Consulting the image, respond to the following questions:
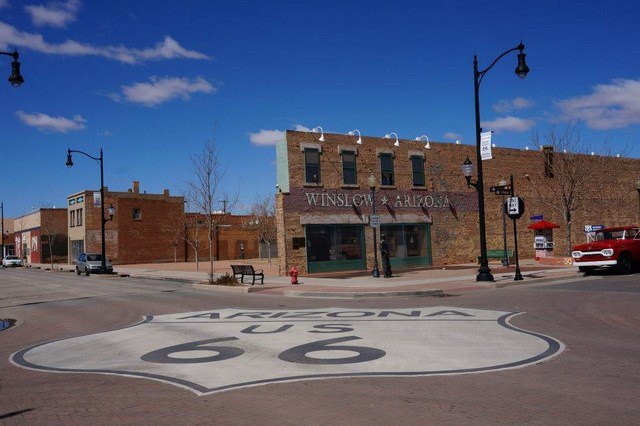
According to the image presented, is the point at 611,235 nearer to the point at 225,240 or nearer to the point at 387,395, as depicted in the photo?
the point at 387,395

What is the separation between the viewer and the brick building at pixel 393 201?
28.6 m

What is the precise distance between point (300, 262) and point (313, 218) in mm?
2379

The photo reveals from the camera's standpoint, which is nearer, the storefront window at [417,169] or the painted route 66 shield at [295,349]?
the painted route 66 shield at [295,349]

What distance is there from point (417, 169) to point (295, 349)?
82.2ft

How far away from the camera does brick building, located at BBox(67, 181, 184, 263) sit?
6072 cm

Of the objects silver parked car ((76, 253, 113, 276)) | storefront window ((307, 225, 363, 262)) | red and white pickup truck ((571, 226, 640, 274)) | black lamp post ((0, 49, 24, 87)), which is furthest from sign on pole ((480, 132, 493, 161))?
silver parked car ((76, 253, 113, 276))

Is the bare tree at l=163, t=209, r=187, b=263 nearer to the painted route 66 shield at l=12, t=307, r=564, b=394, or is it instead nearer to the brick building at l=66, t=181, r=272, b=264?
the brick building at l=66, t=181, r=272, b=264

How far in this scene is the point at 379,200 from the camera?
31.0 metres

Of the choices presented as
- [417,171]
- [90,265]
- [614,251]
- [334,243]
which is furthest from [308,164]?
[90,265]

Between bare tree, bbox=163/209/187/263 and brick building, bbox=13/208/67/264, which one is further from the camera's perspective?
brick building, bbox=13/208/67/264

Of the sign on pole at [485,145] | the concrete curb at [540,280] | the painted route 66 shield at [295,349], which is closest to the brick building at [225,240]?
the sign on pole at [485,145]

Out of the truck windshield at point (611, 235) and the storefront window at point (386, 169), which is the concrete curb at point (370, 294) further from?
the storefront window at point (386, 169)

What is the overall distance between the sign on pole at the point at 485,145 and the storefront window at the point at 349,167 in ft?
32.1

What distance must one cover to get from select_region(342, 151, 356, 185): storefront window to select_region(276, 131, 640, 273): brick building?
55 mm
